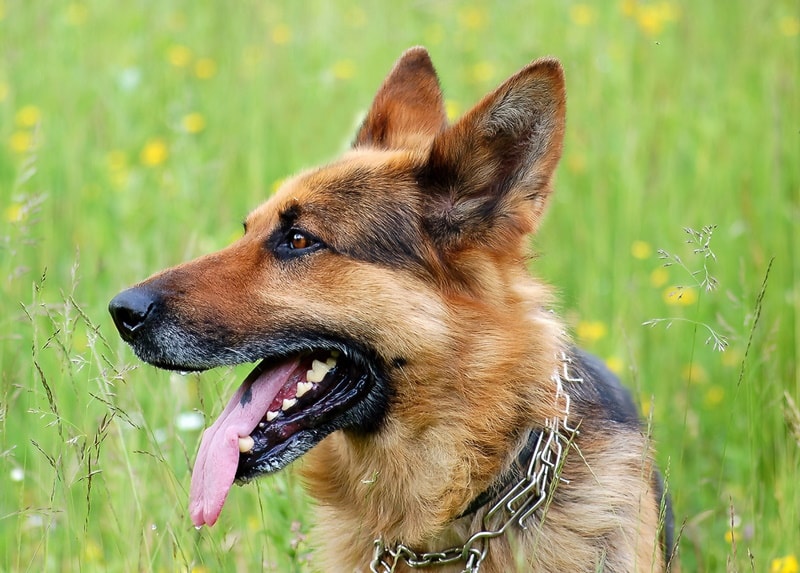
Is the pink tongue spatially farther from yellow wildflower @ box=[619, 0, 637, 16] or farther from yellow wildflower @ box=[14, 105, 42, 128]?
yellow wildflower @ box=[619, 0, 637, 16]

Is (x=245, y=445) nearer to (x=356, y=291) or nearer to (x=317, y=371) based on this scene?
(x=317, y=371)

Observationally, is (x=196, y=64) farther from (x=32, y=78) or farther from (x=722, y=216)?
(x=722, y=216)

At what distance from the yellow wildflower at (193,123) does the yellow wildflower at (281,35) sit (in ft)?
4.58

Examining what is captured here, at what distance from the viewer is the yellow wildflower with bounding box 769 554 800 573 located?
10.0ft

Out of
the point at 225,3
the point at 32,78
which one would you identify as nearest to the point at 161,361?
the point at 32,78

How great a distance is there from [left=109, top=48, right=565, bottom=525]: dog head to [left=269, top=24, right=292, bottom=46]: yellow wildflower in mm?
4506

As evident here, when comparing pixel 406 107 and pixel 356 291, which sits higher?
pixel 406 107

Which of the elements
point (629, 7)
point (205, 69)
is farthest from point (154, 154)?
point (629, 7)

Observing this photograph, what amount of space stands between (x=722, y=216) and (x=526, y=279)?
2703 mm

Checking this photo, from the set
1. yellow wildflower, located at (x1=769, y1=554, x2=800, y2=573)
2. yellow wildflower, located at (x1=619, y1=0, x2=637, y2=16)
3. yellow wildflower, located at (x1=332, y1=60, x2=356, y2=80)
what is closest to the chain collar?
yellow wildflower, located at (x1=769, y1=554, x2=800, y2=573)

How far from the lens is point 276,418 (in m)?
2.91

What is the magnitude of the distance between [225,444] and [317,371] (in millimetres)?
385

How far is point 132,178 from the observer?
5.39 metres

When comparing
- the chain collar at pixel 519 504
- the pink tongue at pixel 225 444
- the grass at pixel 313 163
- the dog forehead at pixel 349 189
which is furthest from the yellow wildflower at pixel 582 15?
the pink tongue at pixel 225 444
